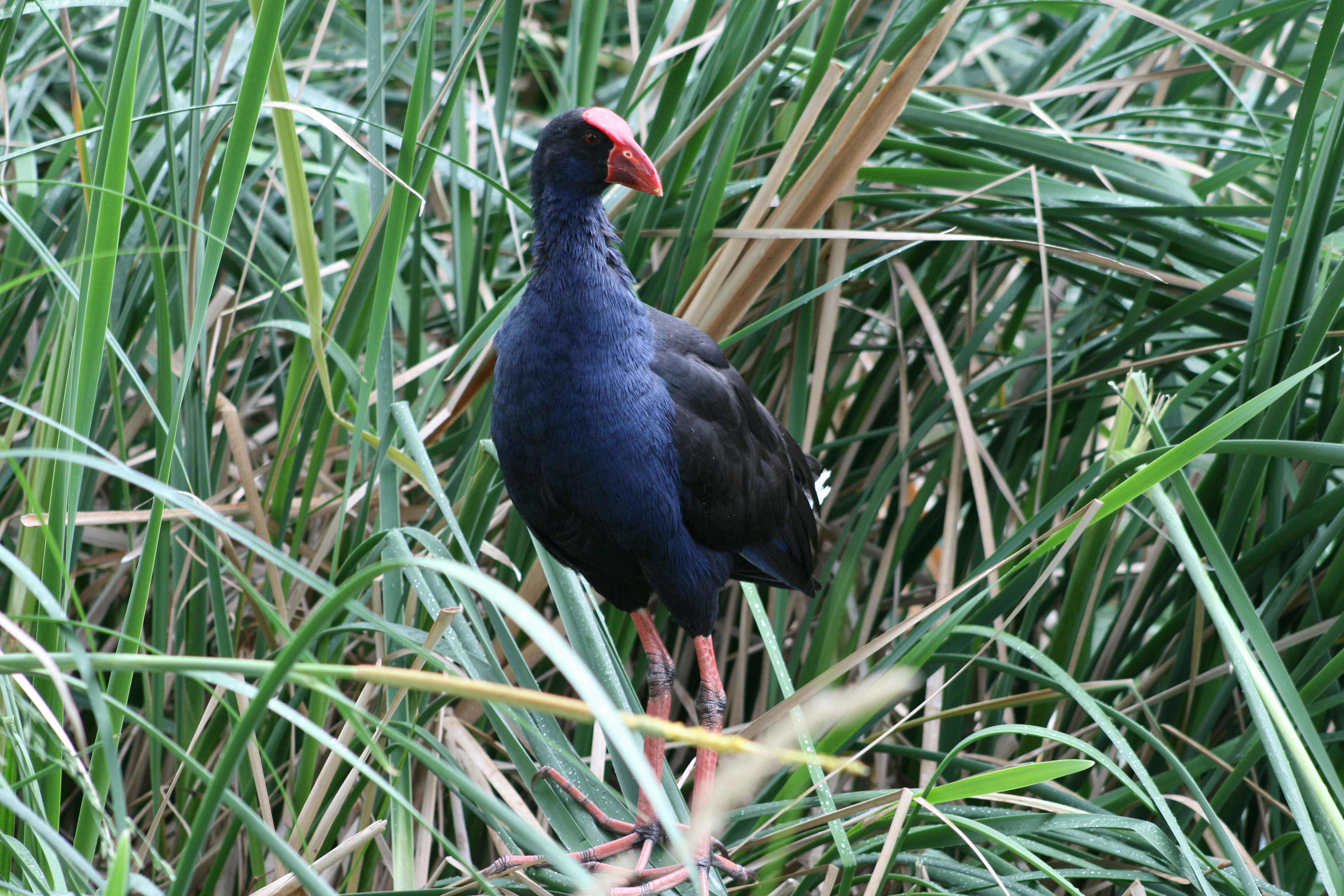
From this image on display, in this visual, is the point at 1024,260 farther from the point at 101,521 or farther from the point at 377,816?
the point at 101,521

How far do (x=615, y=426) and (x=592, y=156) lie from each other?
0.41 metres

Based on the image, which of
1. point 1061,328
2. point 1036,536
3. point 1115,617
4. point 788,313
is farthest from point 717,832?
point 1061,328

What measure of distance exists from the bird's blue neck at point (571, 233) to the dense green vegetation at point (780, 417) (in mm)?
112

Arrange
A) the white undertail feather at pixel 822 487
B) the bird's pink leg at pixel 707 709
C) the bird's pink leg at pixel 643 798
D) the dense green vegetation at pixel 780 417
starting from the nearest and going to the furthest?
1. the dense green vegetation at pixel 780 417
2. the bird's pink leg at pixel 643 798
3. the bird's pink leg at pixel 707 709
4. the white undertail feather at pixel 822 487

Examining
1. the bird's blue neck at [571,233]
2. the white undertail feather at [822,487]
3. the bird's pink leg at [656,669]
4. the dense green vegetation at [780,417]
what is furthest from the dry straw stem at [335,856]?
the white undertail feather at [822,487]

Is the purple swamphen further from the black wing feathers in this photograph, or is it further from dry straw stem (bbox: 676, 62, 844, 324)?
dry straw stem (bbox: 676, 62, 844, 324)

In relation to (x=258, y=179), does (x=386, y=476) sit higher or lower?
lower

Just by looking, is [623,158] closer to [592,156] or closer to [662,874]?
[592,156]

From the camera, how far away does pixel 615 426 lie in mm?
1597

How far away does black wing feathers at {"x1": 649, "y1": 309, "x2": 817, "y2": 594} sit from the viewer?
1704 mm

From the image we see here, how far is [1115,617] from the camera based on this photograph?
76.5 inches

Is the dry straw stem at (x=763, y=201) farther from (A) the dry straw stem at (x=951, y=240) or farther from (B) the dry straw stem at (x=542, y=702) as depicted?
(B) the dry straw stem at (x=542, y=702)

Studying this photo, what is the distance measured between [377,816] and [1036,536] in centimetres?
109

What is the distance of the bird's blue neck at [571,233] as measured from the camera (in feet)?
5.34
